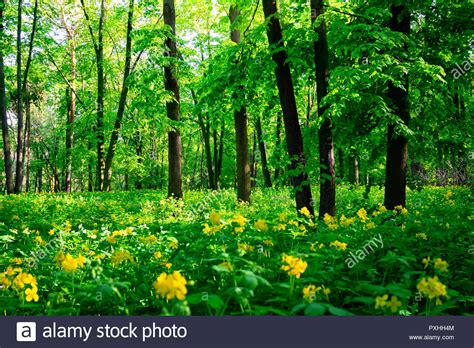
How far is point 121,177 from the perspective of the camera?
61531mm

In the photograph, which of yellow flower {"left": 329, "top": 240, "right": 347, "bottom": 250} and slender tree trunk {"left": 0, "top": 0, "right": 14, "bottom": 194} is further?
slender tree trunk {"left": 0, "top": 0, "right": 14, "bottom": 194}

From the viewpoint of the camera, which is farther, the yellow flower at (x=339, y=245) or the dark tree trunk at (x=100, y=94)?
the dark tree trunk at (x=100, y=94)

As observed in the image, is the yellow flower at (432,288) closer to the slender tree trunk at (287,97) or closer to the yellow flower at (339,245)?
the yellow flower at (339,245)

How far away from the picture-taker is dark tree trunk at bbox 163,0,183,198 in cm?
1145

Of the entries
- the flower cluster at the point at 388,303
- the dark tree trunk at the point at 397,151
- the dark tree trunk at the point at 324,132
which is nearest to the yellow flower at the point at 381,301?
the flower cluster at the point at 388,303

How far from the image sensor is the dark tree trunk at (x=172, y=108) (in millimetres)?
11448

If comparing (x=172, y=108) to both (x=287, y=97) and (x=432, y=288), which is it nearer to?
(x=287, y=97)

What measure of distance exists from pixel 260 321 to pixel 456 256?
3.01 metres

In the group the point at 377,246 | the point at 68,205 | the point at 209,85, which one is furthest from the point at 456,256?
the point at 68,205

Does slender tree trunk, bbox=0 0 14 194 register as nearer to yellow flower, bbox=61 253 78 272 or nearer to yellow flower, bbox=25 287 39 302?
yellow flower, bbox=25 287 39 302

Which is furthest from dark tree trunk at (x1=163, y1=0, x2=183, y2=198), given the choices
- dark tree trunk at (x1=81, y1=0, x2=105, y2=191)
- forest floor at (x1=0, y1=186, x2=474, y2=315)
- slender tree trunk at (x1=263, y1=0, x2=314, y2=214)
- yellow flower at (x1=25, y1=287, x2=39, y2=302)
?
yellow flower at (x1=25, y1=287, x2=39, y2=302)

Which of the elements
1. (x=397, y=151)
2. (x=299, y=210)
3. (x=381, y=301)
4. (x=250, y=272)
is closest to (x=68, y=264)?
(x=250, y=272)

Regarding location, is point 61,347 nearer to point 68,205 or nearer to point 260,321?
point 260,321

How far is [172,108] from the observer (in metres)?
11.8
